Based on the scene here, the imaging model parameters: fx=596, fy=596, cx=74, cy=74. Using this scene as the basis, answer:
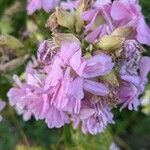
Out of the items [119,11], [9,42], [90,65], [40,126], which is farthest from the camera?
[40,126]

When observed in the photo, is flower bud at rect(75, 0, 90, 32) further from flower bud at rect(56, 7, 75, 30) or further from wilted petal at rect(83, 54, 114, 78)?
wilted petal at rect(83, 54, 114, 78)

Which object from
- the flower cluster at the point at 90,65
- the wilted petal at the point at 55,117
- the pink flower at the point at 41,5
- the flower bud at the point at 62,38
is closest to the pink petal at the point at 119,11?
the flower cluster at the point at 90,65

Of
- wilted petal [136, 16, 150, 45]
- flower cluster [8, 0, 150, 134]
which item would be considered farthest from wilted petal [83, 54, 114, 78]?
wilted petal [136, 16, 150, 45]

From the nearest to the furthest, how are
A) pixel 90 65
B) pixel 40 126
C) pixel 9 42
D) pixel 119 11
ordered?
pixel 90 65, pixel 119 11, pixel 9 42, pixel 40 126

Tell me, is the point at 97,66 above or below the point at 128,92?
above

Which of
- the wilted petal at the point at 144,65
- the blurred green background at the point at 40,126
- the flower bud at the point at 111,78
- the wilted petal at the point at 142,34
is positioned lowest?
the blurred green background at the point at 40,126

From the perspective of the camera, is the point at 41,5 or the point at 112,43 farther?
the point at 41,5

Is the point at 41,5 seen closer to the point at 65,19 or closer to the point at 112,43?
the point at 65,19

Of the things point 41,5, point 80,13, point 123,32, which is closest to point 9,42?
point 41,5

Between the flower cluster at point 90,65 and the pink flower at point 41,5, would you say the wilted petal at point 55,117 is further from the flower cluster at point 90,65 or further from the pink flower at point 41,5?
the pink flower at point 41,5
